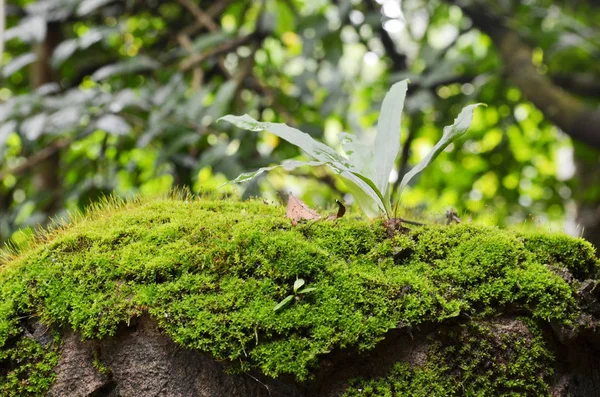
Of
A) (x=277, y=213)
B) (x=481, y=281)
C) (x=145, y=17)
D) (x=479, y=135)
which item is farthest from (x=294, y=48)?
(x=481, y=281)

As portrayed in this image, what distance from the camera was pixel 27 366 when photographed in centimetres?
130

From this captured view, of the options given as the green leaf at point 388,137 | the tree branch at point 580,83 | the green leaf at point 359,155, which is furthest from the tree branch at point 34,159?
the tree branch at point 580,83

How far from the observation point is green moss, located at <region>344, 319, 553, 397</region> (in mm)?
1207

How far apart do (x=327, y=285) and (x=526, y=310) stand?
1.75 ft

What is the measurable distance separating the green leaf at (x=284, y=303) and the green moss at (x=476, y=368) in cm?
25

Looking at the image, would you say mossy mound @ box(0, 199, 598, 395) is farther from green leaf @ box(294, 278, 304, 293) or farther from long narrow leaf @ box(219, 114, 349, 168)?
long narrow leaf @ box(219, 114, 349, 168)

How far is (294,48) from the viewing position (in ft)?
18.3

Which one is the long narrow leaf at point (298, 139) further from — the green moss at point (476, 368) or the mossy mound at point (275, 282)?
the green moss at point (476, 368)

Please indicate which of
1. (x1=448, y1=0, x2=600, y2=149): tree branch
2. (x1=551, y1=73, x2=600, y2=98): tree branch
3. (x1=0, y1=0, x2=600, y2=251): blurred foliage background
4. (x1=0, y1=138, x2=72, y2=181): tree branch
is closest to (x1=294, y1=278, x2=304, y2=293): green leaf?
(x1=0, y1=0, x2=600, y2=251): blurred foliage background

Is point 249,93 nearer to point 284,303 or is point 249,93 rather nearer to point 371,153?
point 371,153

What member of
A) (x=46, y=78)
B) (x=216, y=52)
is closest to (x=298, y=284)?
(x=216, y=52)

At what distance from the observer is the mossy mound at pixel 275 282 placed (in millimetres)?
1197

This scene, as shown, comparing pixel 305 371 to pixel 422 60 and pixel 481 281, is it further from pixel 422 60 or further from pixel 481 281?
pixel 422 60

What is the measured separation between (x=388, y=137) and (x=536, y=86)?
258 cm
